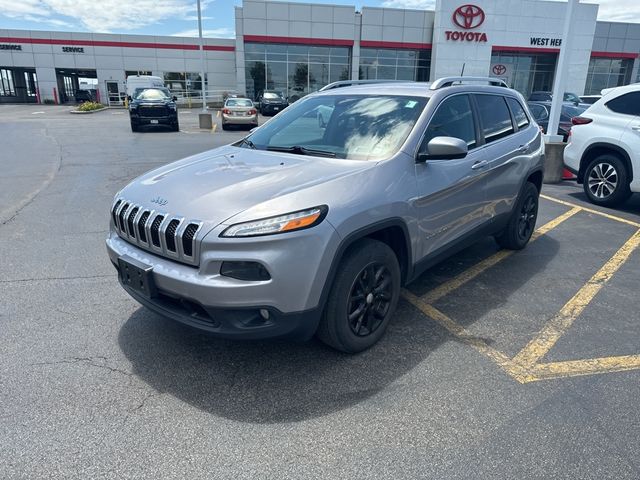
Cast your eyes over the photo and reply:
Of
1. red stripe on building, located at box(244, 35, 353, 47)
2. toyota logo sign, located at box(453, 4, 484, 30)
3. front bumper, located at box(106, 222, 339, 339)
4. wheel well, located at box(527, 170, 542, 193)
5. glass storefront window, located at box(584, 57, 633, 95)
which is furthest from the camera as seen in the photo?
glass storefront window, located at box(584, 57, 633, 95)

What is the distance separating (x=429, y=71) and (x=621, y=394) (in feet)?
128

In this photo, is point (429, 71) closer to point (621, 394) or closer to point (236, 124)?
point (236, 124)

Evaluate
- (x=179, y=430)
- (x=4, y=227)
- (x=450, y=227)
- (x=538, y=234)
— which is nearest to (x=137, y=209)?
(x=179, y=430)

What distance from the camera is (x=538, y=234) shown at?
6273mm

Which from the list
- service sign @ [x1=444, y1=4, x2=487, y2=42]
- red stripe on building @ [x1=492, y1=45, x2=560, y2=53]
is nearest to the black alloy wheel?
service sign @ [x1=444, y1=4, x2=487, y2=42]

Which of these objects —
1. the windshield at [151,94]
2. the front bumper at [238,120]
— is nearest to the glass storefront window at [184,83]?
the windshield at [151,94]

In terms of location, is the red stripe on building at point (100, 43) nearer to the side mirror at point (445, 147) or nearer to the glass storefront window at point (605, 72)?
the glass storefront window at point (605, 72)

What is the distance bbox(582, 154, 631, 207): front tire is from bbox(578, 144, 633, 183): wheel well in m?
0.06

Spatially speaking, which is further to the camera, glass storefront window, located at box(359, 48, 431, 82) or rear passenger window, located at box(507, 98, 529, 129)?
glass storefront window, located at box(359, 48, 431, 82)

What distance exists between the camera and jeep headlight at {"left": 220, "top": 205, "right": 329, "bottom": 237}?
8.52ft

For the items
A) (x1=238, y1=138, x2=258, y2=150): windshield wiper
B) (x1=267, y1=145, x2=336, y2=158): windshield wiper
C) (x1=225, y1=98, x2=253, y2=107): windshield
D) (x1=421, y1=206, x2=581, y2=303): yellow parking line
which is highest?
(x1=267, y1=145, x2=336, y2=158): windshield wiper

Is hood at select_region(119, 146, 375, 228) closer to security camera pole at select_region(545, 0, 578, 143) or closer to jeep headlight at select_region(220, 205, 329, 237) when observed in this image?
jeep headlight at select_region(220, 205, 329, 237)

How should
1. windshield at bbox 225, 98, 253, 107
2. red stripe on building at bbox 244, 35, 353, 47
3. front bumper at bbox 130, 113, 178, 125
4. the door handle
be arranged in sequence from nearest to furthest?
the door handle → front bumper at bbox 130, 113, 178, 125 → windshield at bbox 225, 98, 253, 107 → red stripe on building at bbox 244, 35, 353, 47

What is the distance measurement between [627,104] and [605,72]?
140 ft
